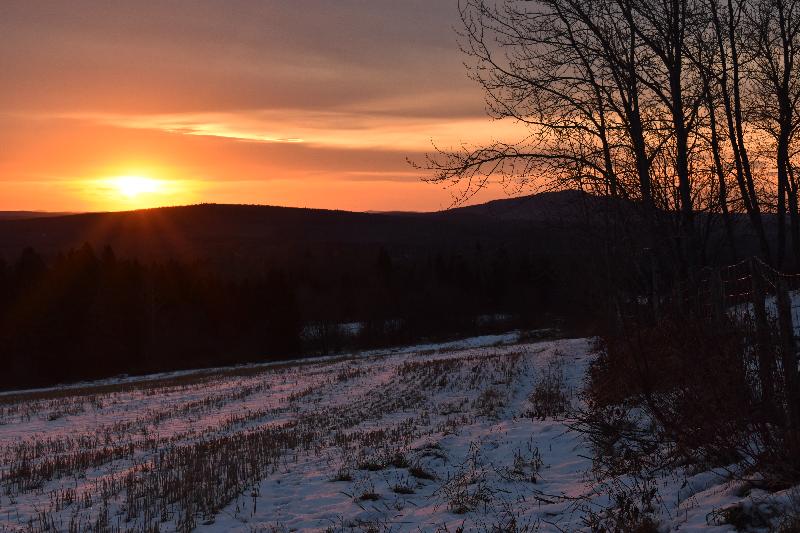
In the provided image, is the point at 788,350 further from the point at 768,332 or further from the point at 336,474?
the point at 336,474

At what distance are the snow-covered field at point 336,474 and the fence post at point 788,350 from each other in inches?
30.9

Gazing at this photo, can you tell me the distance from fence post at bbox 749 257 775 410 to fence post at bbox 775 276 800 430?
25cm

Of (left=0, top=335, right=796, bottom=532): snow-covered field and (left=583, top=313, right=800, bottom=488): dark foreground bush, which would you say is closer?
(left=583, top=313, right=800, bottom=488): dark foreground bush

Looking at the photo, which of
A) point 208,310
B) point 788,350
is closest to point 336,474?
point 788,350

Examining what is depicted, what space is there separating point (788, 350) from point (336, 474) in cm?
528

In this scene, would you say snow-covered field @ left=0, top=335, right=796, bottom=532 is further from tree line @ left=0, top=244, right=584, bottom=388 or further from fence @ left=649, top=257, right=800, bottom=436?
tree line @ left=0, top=244, right=584, bottom=388

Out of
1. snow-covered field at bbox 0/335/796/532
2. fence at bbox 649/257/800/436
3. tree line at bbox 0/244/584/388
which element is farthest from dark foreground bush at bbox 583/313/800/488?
tree line at bbox 0/244/584/388


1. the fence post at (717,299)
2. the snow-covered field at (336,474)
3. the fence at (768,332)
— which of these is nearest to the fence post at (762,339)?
the fence at (768,332)

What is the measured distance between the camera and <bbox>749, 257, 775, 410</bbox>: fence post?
600 centimetres

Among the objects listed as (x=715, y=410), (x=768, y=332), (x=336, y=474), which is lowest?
(x=336, y=474)

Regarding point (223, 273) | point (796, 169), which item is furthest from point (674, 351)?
point (223, 273)

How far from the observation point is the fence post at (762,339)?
6004mm

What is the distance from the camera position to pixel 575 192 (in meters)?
15.6

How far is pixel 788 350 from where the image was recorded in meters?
5.70
